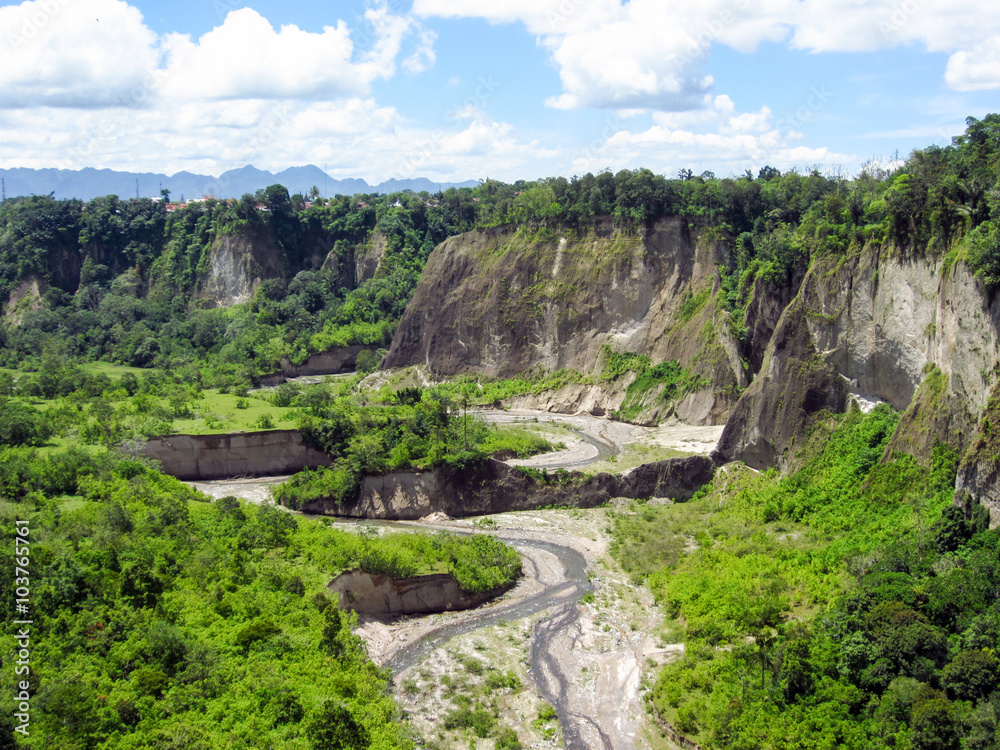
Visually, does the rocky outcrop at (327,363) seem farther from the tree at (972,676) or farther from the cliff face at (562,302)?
the tree at (972,676)

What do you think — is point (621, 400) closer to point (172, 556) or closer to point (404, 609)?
point (404, 609)

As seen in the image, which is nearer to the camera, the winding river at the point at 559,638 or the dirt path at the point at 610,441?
the winding river at the point at 559,638

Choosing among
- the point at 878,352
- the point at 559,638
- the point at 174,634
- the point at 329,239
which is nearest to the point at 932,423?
the point at 878,352

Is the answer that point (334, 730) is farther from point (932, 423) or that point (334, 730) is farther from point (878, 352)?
point (878, 352)

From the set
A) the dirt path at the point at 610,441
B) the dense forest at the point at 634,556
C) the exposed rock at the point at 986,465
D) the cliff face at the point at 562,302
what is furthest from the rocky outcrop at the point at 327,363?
the exposed rock at the point at 986,465

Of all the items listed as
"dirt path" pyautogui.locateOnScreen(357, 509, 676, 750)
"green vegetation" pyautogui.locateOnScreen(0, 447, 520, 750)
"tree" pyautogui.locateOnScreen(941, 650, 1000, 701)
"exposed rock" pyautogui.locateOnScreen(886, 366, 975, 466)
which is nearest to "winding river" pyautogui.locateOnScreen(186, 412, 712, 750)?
"dirt path" pyautogui.locateOnScreen(357, 509, 676, 750)

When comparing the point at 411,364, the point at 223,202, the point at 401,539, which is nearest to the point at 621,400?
the point at 411,364
